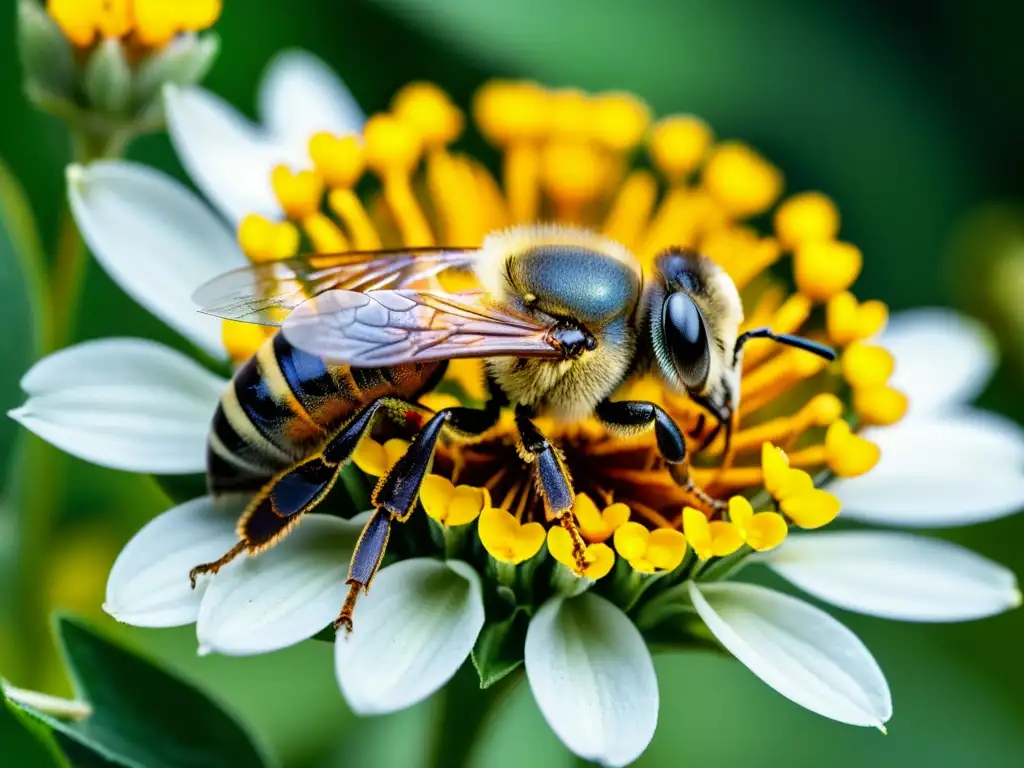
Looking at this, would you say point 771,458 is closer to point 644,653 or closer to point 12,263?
point 644,653

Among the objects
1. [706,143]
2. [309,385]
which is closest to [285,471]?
[309,385]

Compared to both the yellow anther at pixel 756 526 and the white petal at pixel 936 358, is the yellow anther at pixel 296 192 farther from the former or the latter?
the white petal at pixel 936 358

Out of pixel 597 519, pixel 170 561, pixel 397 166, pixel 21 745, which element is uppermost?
pixel 397 166

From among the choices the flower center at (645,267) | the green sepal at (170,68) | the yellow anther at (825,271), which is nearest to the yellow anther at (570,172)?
the flower center at (645,267)

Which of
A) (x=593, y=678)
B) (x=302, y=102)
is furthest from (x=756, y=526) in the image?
(x=302, y=102)

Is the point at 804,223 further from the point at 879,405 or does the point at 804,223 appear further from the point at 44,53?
the point at 44,53

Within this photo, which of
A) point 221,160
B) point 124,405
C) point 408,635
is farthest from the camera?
point 221,160

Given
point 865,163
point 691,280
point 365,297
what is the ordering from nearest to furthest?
point 365,297
point 691,280
point 865,163
